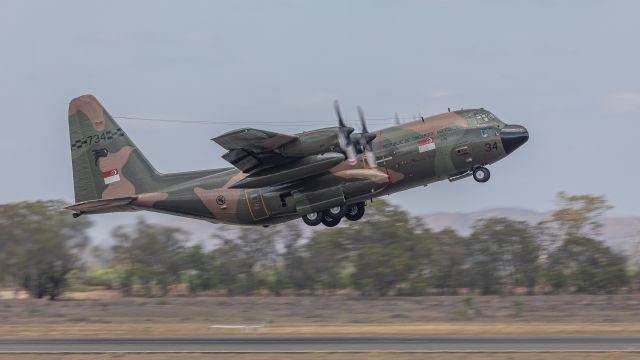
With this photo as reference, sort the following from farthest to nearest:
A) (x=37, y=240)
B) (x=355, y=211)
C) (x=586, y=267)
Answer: (x=586, y=267) → (x=37, y=240) → (x=355, y=211)

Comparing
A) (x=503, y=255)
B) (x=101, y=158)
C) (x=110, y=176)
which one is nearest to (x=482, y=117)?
(x=110, y=176)

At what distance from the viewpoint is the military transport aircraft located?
112 feet

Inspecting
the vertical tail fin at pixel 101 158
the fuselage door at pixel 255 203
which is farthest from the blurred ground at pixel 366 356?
the vertical tail fin at pixel 101 158

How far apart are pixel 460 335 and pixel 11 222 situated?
32797 mm

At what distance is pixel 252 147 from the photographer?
110ft

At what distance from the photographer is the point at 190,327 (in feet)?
150

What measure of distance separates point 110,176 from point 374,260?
93.1ft

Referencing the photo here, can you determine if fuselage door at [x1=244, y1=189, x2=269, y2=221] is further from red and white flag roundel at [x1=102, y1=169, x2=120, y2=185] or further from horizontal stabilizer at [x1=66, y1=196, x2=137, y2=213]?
red and white flag roundel at [x1=102, y1=169, x2=120, y2=185]

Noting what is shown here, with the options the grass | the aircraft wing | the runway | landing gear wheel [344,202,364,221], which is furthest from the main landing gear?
the grass

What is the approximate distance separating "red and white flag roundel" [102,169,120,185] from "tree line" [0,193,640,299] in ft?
72.4

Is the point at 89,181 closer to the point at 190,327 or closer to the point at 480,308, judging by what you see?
the point at 190,327

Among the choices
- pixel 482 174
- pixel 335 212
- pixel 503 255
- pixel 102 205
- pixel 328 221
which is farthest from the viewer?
pixel 503 255

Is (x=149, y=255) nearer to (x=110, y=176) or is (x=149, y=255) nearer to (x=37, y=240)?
(x=37, y=240)

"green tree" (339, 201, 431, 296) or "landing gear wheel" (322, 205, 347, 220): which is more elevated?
"landing gear wheel" (322, 205, 347, 220)
